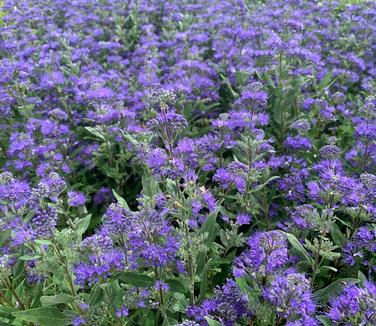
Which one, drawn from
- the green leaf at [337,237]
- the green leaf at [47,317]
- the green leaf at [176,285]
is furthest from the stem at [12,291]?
the green leaf at [337,237]

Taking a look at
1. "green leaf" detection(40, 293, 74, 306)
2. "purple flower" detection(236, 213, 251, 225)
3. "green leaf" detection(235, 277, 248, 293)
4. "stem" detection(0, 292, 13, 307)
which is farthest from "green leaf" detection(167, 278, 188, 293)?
"stem" detection(0, 292, 13, 307)

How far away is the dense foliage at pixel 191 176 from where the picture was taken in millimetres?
3199

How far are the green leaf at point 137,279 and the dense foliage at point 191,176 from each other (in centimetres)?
1

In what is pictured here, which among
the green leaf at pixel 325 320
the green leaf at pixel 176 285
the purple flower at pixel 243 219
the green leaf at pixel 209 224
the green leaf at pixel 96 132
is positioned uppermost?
the green leaf at pixel 325 320

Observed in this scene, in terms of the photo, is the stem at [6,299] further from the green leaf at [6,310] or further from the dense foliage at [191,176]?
the green leaf at [6,310]

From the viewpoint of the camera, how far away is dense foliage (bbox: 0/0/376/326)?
3.20 meters

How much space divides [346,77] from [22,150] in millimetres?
5023

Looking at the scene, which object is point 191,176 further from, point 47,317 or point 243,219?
point 47,317

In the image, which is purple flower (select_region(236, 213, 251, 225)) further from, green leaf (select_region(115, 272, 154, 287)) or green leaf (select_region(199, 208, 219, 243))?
green leaf (select_region(115, 272, 154, 287))

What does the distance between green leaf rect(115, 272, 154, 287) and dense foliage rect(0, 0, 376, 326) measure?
0.04 feet

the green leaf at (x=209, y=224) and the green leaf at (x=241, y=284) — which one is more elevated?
the green leaf at (x=209, y=224)

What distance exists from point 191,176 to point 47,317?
5.21 ft

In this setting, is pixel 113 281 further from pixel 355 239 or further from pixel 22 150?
pixel 22 150

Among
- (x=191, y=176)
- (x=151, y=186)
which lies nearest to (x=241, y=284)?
(x=191, y=176)
